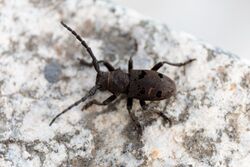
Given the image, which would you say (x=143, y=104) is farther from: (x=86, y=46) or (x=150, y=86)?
(x=86, y=46)

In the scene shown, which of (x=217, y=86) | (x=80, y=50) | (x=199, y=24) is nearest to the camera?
A: (x=217, y=86)

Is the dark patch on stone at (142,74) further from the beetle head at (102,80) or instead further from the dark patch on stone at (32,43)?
the dark patch on stone at (32,43)

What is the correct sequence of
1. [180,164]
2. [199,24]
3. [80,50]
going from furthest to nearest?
[199,24]
[80,50]
[180,164]

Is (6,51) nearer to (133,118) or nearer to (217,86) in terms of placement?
(133,118)

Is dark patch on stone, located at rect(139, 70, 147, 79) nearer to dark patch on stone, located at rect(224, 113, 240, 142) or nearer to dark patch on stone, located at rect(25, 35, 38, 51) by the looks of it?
dark patch on stone, located at rect(224, 113, 240, 142)

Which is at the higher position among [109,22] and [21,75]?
[109,22]

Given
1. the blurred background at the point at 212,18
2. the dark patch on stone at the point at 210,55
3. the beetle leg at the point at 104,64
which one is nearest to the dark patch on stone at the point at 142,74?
the beetle leg at the point at 104,64

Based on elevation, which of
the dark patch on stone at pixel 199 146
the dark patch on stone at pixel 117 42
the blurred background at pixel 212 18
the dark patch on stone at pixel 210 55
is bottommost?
the blurred background at pixel 212 18

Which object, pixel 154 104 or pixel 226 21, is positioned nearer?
pixel 154 104

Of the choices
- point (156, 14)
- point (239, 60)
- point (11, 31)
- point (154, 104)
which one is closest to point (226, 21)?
point (156, 14)
